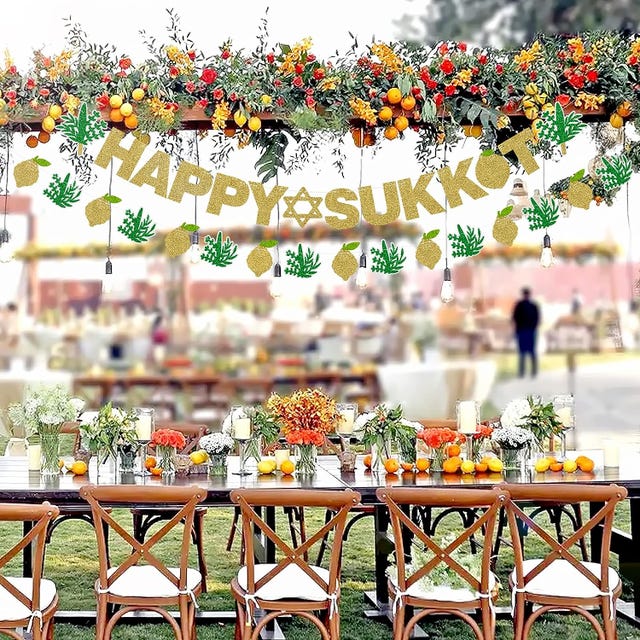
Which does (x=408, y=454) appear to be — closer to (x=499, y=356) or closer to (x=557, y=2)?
(x=557, y=2)

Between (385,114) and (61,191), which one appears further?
(61,191)

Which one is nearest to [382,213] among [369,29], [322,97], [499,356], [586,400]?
[322,97]

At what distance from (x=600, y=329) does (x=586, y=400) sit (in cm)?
136

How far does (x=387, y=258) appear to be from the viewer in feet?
15.0

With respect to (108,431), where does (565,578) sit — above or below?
below

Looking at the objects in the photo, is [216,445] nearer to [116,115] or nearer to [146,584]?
[146,584]

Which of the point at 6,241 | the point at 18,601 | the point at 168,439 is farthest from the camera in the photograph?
the point at 6,241

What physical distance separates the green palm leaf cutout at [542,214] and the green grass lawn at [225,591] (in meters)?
1.86

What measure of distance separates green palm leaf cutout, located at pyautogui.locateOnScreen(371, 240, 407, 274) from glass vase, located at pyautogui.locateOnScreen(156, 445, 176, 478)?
149 centimetres

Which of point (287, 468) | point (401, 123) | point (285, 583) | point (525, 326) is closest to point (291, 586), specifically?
point (285, 583)

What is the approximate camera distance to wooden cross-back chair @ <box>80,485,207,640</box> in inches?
116

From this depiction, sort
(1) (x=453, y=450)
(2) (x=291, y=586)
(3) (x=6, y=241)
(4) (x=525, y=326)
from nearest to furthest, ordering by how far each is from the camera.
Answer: (2) (x=291, y=586)
(1) (x=453, y=450)
(3) (x=6, y=241)
(4) (x=525, y=326)

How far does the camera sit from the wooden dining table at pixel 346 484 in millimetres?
3361

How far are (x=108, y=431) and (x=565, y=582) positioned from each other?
1862mm
